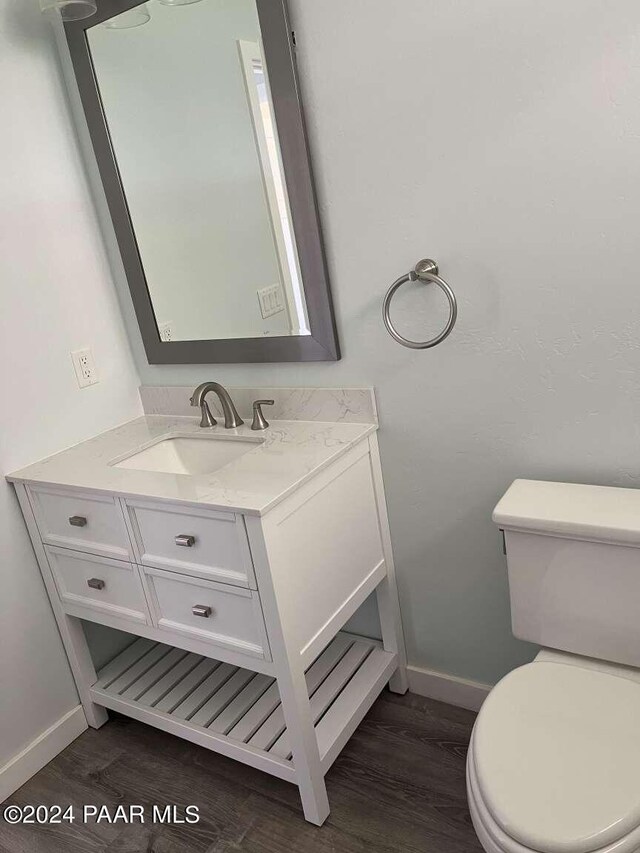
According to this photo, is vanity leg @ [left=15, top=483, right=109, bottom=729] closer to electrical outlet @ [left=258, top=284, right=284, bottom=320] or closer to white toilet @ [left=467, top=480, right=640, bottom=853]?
electrical outlet @ [left=258, top=284, right=284, bottom=320]

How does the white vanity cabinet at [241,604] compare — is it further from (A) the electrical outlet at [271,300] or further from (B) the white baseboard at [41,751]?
(A) the electrical outlet at [271,300]

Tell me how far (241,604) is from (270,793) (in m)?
0.60

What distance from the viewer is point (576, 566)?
4.49 ft

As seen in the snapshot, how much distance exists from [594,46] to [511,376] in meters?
0.67

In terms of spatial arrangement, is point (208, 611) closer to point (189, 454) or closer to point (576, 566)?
point (189, 454)

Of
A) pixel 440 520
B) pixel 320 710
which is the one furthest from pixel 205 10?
pixel 320 710

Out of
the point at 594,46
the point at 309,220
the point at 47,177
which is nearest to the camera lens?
the point at 594,46

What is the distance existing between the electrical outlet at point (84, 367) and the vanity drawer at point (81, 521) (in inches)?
15.1

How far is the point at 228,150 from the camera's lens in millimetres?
1722

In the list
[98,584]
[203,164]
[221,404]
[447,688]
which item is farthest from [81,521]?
[447,688]

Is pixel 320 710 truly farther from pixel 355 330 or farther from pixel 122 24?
pixel 122 24

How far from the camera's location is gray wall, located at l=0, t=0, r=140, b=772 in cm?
178

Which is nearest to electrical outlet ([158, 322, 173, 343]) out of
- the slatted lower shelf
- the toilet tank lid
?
the slatted lower shelf

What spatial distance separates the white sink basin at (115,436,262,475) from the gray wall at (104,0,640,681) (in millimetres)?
298
